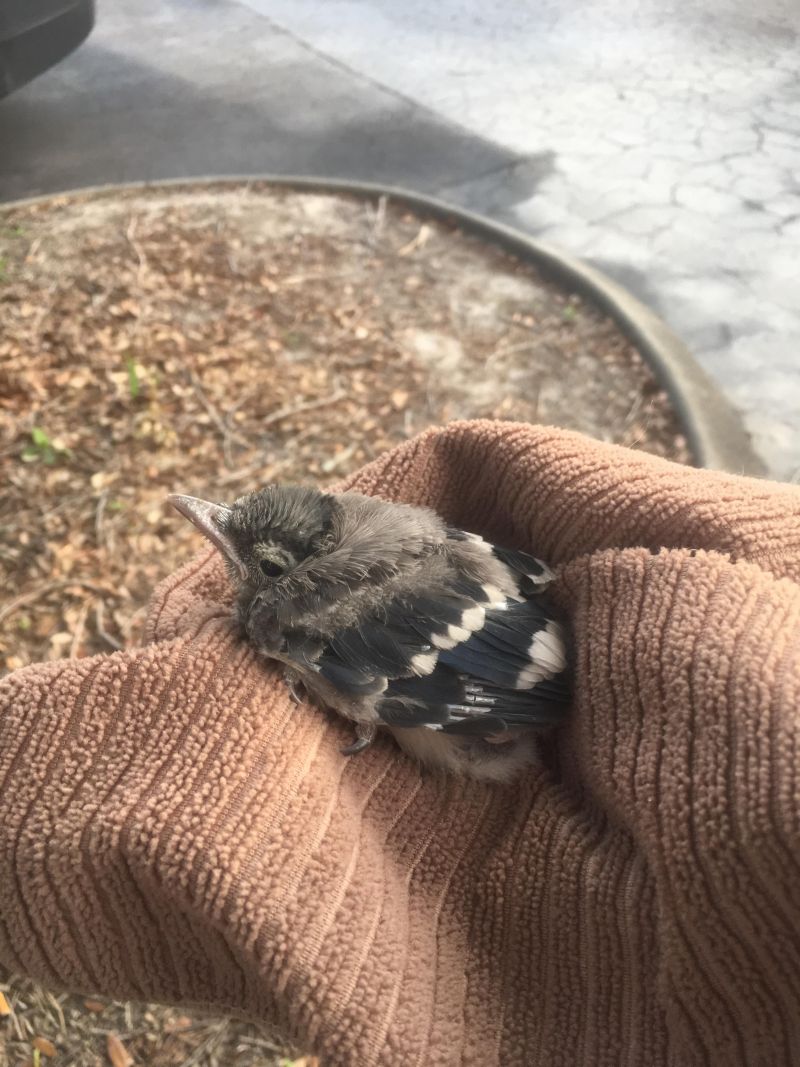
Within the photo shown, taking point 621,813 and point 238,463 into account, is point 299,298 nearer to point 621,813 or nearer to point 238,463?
point 238,463

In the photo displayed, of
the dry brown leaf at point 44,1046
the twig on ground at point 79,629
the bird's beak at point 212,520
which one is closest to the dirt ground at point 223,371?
the twig on ground at point 79,629

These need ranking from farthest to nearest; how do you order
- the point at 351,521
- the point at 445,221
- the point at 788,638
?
the point at 445,221, the point at 351,521, the point at 788,638

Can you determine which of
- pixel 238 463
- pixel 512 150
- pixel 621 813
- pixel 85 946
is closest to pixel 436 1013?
pixel 621 813

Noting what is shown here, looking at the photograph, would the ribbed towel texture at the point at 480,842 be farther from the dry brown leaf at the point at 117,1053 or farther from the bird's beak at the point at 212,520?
the dry brown leaf at the point at 117,1053

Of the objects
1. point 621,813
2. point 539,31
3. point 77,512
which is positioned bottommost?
point 77,512

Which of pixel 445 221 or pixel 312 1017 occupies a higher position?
pixel 445 221

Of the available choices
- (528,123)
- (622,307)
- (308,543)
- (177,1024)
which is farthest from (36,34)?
(177,1024)

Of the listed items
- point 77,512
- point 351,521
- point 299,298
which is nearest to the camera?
point 351,521
